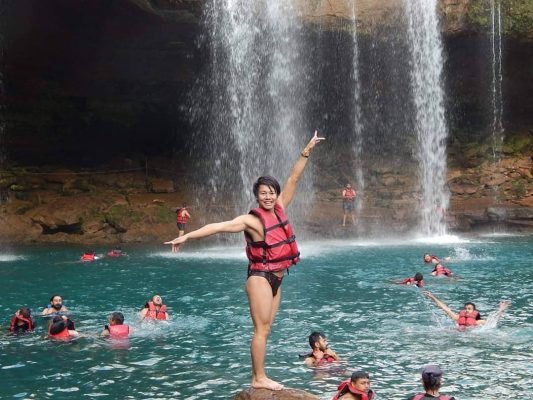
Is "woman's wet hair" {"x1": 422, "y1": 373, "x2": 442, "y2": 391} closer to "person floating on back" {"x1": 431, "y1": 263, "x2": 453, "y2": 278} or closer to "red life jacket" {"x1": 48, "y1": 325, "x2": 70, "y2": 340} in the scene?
"red life jacket" {"x1": 48, "y1": 325, "x2": 70, "y2": 340}

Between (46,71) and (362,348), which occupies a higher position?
(46,71)

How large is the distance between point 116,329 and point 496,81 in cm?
2622

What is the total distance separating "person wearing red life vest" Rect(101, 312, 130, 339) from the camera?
11.5 m

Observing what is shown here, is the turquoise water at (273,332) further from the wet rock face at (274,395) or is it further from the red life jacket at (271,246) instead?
the red life jacket at (271,246)

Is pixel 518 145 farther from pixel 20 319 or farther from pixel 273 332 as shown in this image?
pixel 20 319

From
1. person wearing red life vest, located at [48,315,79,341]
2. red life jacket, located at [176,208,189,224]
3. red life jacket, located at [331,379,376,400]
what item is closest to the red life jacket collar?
person wearing red life vest, located at [48,315,79,341]

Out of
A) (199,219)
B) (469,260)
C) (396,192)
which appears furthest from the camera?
(396,192)

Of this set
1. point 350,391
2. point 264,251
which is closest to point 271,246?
point 264,251

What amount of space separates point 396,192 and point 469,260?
13167 millimetres

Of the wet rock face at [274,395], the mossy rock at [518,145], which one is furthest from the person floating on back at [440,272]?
the mossy rock at [518,145]

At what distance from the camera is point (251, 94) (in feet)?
103

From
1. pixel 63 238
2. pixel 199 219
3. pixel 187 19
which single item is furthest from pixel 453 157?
pixel 63 238

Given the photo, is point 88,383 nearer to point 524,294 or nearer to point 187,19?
point 524,294

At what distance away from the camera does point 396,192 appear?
33531 millimetres
